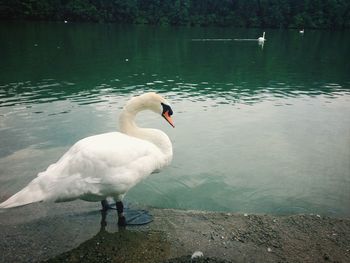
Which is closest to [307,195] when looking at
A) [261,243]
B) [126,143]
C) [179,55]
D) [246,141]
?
[261,243]

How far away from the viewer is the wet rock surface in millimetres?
5180

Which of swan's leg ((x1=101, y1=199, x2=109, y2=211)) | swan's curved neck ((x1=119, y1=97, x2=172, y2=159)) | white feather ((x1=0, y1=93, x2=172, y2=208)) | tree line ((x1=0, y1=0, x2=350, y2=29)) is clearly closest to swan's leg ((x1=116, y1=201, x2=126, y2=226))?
white feather ((x1=0, y1=93, x2=172, y2=208))

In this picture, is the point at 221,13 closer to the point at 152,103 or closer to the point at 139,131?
the point at 152,103

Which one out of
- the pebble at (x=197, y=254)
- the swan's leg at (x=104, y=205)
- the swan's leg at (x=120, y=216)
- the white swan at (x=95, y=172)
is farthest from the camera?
the swan's leg at (x=104, y=205)

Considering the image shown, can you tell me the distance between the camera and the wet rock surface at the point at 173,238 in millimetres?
5180

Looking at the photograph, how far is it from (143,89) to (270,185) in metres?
12.6

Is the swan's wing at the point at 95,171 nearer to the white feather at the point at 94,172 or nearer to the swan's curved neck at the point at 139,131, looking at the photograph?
the white feather at the point at 94,172

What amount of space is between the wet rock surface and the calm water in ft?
3.15

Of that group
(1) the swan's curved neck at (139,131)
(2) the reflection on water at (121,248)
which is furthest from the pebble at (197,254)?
(1) the swan's curved neck at (139,131)

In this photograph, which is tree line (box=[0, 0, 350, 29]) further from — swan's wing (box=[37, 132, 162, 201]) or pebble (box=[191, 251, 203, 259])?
pebble (box=[191, 251, 203, 259])

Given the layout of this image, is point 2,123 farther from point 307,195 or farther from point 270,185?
point 307,195

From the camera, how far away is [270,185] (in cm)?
834

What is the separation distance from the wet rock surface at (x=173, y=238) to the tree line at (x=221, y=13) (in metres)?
95.1

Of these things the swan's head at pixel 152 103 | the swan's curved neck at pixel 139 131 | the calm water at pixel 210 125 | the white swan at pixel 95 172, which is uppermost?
the swan's head at pixel 152 103
